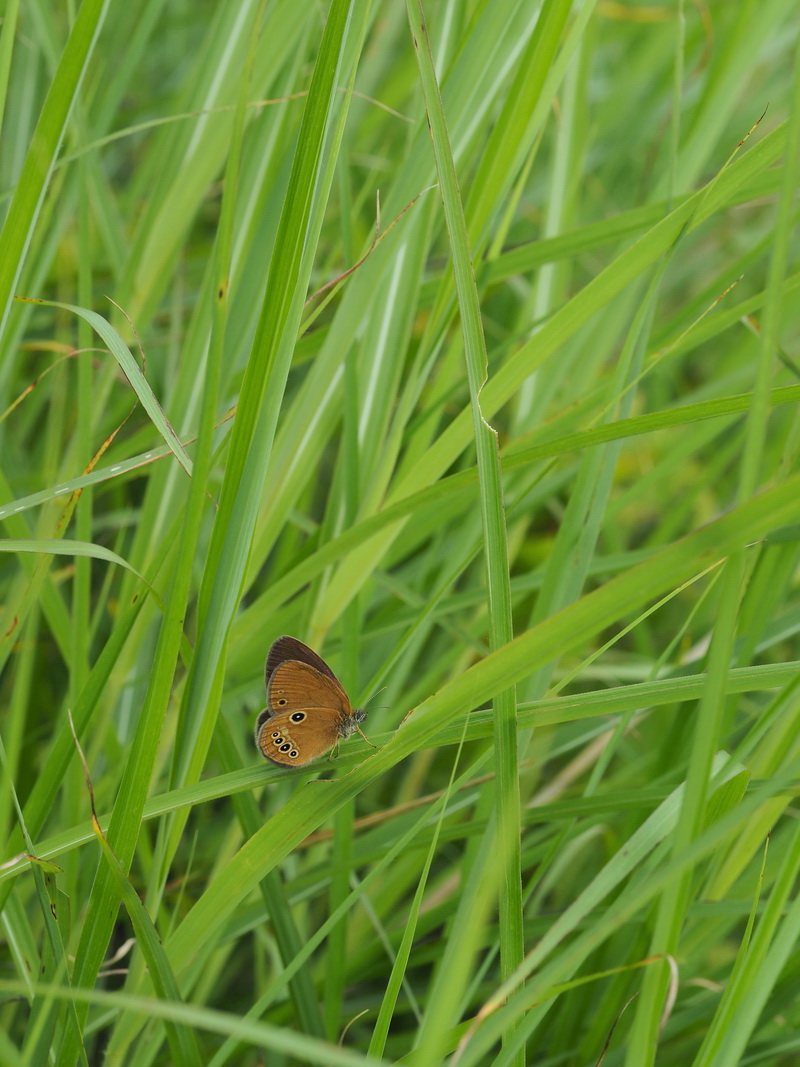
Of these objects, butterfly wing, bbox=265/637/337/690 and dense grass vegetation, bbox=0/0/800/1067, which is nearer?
dense grass vegetation, bbox=0/0/800/1067

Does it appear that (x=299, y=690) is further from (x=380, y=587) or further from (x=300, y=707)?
(x=380, y=587)

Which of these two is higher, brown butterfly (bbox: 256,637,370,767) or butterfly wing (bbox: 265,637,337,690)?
butterfly wing (bbox: 265,637,337,690)

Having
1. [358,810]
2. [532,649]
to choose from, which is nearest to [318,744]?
[532,649]

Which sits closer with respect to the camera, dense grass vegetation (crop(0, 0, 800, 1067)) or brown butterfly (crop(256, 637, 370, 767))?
dense grass vegetation (crop(0, 0, 800, 1067))

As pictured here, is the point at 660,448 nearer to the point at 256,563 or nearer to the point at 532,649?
the point at 256,563

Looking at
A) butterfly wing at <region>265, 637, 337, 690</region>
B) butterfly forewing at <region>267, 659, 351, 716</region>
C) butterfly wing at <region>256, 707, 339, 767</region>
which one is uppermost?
butterfly wing at <region>265, 637, 337, 690</region>

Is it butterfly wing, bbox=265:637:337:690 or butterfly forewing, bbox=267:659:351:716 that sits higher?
butterfly wing, bbox=265:637:337:690
